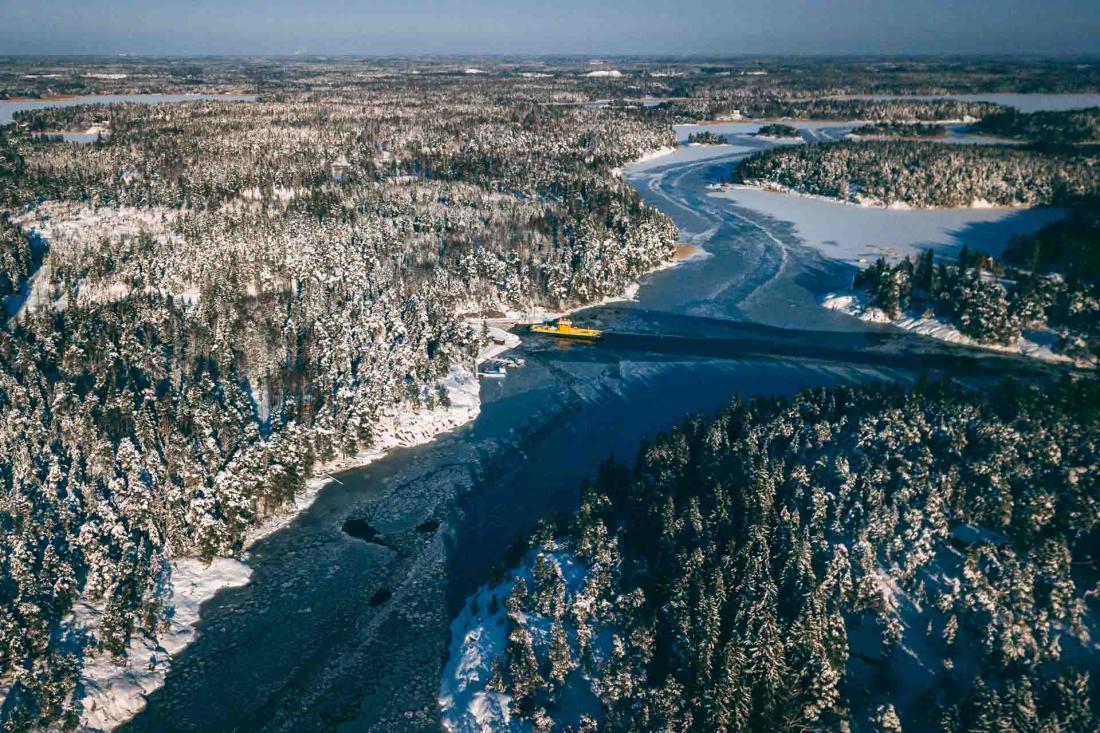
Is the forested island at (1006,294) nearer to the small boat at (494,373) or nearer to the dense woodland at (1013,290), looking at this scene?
the dense woodland at (1013,290)

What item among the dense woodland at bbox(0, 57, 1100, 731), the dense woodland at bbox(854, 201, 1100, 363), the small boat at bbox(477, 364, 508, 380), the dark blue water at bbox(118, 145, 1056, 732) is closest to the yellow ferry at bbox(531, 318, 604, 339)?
the dark blue water at bbox(118, 145, 1056, 732)

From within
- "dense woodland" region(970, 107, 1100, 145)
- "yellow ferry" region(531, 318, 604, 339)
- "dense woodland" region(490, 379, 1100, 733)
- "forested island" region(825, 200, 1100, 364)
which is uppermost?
"dense woodland" region(970, 107, 1100, 145)

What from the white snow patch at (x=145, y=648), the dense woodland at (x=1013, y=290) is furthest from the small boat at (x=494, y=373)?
the dense woodland at (x=1013, y=290)

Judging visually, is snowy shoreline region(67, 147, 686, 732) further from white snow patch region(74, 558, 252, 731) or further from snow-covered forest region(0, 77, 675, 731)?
snow-covered forest region(0, 77, 675, 731)

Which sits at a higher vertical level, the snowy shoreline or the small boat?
the small boat

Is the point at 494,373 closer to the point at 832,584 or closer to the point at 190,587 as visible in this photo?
the point at 190,587

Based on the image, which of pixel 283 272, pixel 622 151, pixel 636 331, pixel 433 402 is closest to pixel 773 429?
pixel 433 402

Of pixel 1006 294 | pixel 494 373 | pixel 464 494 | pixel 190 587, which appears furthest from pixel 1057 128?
pixel 190 587
